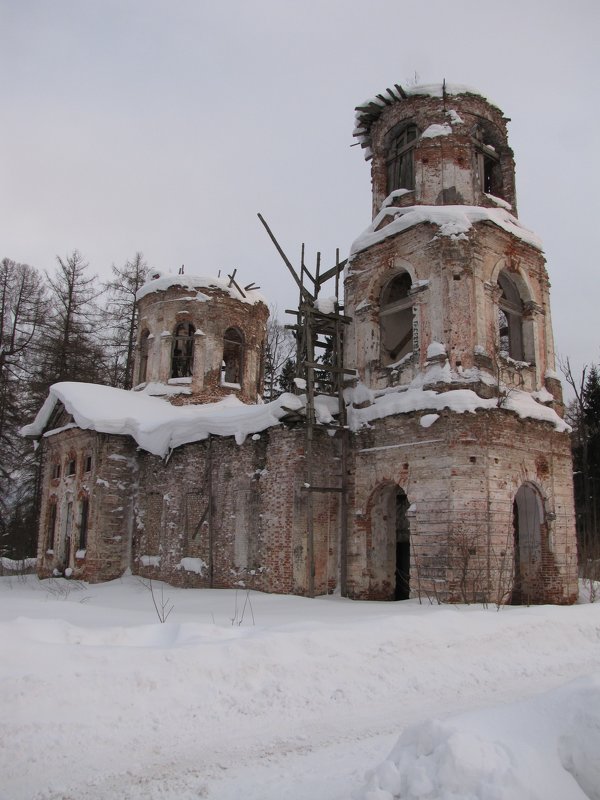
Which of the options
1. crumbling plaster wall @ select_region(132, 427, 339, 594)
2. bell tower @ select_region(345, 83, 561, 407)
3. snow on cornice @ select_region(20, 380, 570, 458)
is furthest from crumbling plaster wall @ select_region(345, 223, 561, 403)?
crumbling plaster wall @ select_region(132, 427, 339, 594)

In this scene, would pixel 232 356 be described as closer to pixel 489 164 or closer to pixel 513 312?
pixel 489 164

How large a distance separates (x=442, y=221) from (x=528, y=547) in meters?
6.58

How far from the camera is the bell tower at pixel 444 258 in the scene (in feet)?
40.0

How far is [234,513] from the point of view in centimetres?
1425

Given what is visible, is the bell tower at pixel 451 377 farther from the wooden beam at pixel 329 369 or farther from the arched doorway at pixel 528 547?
the wooden beam at pixel 329 369

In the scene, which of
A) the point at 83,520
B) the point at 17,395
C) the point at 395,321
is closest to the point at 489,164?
the point at 395,321

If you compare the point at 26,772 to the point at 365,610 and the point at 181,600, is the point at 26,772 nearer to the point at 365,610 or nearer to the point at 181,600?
the point at 365,610

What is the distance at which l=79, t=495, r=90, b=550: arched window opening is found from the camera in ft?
57.5

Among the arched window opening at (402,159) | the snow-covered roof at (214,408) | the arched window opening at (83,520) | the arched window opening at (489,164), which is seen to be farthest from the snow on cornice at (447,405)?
the arched window opening at (83,520)

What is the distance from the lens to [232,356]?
22.3m

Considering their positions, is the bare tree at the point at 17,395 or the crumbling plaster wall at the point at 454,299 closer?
the crumbling plaster wall at the point at 454,299

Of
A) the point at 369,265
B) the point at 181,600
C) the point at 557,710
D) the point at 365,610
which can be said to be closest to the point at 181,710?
the point at 557,710

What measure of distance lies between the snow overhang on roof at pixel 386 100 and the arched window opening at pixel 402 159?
67 centimetres

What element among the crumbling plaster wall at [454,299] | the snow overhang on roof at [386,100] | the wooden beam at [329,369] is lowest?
the wooden beam at [329,369]
